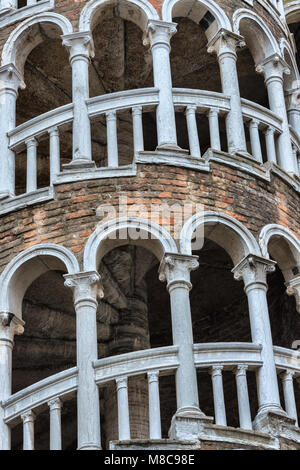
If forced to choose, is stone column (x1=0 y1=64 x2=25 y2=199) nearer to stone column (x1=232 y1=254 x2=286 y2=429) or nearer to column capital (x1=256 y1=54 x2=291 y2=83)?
stone column (x1=232 y1=254 x2=286 y2=429)

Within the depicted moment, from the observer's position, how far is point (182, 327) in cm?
1538

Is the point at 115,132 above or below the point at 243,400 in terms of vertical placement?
above

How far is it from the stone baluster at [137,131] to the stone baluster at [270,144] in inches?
74.0

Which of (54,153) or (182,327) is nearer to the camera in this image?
(182,327)

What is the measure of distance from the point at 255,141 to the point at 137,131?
1737 mm

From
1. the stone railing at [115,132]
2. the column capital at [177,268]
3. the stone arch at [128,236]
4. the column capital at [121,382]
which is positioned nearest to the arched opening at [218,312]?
the stone railing at [115,132]

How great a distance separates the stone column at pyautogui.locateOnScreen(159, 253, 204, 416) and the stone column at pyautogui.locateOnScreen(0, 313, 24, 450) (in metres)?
1.87

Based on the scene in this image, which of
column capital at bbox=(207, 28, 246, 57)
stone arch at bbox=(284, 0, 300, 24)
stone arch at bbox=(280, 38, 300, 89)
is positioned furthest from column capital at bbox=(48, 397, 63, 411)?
stone arch at bbox=(284, 0, 300, 24)

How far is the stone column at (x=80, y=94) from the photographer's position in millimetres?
16828

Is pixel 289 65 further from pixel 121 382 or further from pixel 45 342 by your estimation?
pixel 121 382

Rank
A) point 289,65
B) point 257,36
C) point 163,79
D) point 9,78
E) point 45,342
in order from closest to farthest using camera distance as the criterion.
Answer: point 163,79 < point 9,78 < point 257,36 < point 289,65 < point 45,342

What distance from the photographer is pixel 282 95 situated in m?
18.7

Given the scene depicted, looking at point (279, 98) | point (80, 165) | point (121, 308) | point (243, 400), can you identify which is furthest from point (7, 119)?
point (243, 400)

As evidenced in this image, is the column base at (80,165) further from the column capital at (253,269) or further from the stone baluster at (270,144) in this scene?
the stone baluster at (270,144)
